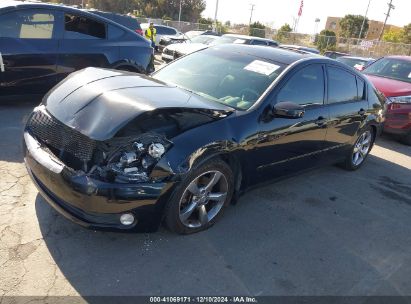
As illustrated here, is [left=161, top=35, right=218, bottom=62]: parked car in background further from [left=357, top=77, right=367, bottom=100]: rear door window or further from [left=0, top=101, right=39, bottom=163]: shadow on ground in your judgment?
[left=357, top=77, right=367, bottom=100]: rear door window

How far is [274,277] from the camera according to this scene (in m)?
3.17

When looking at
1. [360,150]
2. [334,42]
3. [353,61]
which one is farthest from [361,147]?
[334,42]

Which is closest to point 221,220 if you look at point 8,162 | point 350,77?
point 8,162

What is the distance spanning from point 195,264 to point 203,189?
2.14 ft

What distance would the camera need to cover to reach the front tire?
3.25 meters

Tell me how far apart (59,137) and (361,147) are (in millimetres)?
4535

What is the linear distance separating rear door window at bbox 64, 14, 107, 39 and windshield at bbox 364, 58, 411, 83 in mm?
6124

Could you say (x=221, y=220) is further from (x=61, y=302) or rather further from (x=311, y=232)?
(x=61, y=302)

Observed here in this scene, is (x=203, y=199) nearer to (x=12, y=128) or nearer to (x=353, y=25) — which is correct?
(x=12, y=128)

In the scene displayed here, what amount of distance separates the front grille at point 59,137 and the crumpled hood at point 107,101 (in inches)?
1.9

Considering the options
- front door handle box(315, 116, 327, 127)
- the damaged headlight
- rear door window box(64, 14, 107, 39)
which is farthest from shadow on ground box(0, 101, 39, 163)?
front door handle box(315, 116, 327, 127)

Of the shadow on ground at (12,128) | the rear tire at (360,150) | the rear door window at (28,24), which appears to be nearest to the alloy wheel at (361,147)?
the rear tire at (360,150)

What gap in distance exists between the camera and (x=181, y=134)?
3164 mm

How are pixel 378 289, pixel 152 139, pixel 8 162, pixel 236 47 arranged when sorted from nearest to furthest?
1. pixel 152 139
2. pixel 378 289
3. pixel 8 162
4. pixel 236 47
